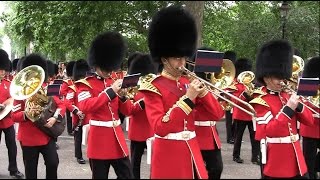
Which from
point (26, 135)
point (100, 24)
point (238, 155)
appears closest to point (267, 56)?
point (26, 135)

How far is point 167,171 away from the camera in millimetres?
3586

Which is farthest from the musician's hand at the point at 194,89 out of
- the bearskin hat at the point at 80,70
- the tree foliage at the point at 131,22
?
the tree foliage at the point at 131,22

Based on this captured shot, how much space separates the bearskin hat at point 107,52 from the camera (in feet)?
16.6

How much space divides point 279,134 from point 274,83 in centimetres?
47

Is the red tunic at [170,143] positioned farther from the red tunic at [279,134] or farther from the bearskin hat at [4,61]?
the bearskin hat at [4,61]

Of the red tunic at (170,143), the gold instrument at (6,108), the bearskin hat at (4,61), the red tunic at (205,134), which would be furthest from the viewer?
the bearskin hat at (4,61)

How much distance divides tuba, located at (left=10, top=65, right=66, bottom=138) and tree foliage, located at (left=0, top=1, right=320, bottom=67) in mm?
10193

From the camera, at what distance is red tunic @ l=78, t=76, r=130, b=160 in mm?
4574

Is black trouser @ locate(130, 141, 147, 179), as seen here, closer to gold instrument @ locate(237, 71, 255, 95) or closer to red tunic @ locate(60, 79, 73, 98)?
gold instrument @ locate(237, 71, 255, 95)

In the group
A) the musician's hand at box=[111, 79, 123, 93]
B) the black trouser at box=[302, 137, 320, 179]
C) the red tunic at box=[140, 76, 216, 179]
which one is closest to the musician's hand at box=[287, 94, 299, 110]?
the red tunic at box=[140, 76, 216, 179]

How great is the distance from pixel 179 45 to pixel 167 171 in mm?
935

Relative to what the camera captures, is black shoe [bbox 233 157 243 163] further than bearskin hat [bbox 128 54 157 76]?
Yes

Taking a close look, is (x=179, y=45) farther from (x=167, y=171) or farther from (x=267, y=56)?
(x=267, y=56)

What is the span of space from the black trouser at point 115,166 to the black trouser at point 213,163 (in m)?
0.91
